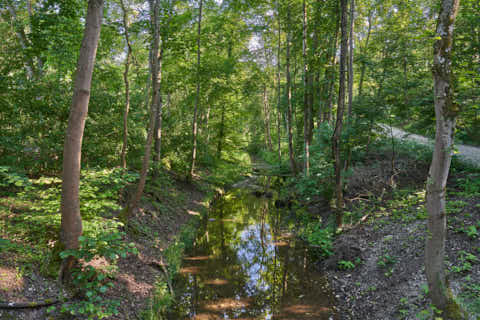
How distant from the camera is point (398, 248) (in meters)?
6.68

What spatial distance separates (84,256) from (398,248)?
7135mm

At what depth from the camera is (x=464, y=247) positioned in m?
5.67

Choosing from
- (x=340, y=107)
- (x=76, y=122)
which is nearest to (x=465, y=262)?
(x=340, y=107)

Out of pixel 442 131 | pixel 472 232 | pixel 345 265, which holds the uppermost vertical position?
pixel 442 131

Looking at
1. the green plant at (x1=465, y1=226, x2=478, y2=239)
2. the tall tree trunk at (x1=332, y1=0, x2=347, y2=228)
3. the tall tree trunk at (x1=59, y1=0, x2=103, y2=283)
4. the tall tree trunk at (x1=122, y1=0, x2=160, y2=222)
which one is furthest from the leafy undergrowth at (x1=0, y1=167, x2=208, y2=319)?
the green plant at (x1=465, y1=226, x2=478, y2=239)

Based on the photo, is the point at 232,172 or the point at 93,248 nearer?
the point at 93,248

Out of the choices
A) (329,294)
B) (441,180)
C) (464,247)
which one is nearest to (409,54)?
(464,247)

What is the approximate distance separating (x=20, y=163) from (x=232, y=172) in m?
14.8

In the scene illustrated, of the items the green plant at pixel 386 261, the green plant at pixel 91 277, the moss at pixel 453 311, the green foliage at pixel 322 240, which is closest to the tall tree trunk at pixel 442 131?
the moss at pixel 453 311

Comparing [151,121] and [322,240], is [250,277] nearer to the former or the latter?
[322,240]

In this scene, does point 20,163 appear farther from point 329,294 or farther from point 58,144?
point 329,294

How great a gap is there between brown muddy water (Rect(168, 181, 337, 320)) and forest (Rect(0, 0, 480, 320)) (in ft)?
0.18

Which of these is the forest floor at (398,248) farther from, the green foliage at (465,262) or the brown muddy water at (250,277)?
the brown muddy water at (250,277)

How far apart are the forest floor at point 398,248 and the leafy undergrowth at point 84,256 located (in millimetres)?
4597
